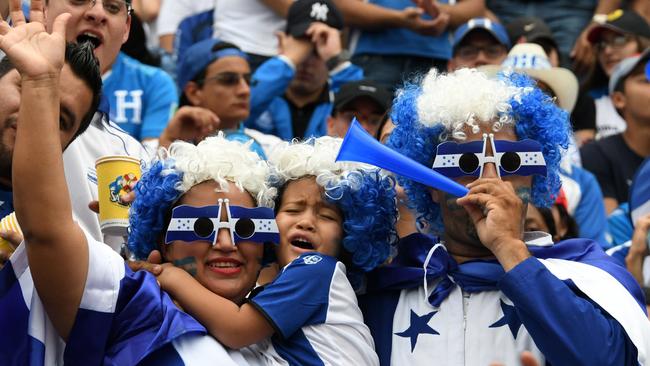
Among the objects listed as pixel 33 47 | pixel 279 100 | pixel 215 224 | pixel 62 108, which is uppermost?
pixel 33 47

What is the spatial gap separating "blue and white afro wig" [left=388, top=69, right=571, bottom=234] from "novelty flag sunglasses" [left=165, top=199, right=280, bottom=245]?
2.28 ft

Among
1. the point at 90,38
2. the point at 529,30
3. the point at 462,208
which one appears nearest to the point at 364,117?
the point at 529,30

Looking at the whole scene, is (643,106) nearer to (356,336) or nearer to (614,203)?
(614,203)

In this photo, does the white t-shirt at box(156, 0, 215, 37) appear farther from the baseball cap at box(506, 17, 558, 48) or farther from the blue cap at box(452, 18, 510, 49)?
the baseball cap at box(506, 17, 558, 48)

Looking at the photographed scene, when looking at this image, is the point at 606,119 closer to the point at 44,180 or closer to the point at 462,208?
the point at 462,208

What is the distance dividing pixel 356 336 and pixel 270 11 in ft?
14.9

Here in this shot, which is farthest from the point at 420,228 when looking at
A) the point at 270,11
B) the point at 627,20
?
the point at 627,20

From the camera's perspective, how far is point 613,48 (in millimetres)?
8961

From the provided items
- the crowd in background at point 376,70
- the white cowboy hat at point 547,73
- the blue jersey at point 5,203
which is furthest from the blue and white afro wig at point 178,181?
the white cowboy hat at point 547,73

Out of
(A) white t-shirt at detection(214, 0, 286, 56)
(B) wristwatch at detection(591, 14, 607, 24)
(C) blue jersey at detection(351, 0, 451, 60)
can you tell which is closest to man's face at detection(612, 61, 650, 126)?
(B) wristwatch at detection(591, 14, 607, 24)

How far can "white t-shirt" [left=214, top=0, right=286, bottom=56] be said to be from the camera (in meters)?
8.38

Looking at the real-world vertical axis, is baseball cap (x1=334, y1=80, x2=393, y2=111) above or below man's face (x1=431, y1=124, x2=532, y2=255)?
below

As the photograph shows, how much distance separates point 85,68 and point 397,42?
450cm

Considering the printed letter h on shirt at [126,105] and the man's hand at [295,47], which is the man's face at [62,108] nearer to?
the printed letter h on shirt at [126,105]
